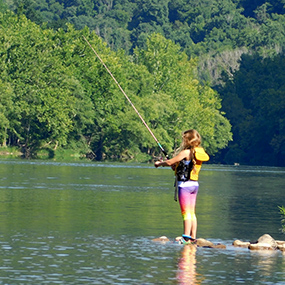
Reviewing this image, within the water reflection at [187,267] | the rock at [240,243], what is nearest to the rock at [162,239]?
the water reflection at [187,267]

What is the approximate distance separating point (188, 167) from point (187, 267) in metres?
2.75

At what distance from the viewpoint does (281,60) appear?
148m

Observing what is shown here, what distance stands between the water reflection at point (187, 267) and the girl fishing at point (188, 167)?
53 cm

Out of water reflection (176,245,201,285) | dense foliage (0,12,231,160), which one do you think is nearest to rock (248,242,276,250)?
water reflection (176,245,201,285)

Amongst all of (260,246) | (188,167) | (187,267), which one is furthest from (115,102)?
(187,267)

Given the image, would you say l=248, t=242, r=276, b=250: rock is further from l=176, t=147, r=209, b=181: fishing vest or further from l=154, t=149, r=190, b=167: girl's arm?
l=154, t=149, r=190, b=167: girl's arm

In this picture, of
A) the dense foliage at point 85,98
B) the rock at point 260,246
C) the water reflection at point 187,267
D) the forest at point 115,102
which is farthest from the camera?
the forest at point 115,102

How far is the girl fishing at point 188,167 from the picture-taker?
65.8ft

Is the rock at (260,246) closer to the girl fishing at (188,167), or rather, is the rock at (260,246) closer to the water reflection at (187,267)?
the water reflection at (187,267)

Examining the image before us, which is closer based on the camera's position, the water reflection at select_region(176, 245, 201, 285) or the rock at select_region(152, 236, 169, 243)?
the water reflection at select_region(176, 245, 201, 285)

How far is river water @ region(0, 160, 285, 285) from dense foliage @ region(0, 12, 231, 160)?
59072mm

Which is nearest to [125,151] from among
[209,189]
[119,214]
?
[209,189]

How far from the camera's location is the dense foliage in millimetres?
101750

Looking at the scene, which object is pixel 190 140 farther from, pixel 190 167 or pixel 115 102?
pixel 115 102
